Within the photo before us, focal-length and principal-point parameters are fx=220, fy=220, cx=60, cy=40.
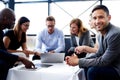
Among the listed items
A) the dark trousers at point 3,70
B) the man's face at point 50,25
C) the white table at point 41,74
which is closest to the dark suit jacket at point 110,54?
the white table at point 41,74

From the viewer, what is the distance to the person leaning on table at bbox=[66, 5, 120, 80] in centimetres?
177

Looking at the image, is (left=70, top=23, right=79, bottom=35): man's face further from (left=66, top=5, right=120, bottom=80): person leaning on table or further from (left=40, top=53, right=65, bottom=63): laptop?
(left=66, top=5, right=120, bottom=80): person leaning on table

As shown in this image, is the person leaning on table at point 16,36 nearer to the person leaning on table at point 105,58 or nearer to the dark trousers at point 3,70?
the dark trousers at point 3,70

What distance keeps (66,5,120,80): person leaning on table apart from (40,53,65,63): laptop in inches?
14.9

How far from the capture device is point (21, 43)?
128 inches

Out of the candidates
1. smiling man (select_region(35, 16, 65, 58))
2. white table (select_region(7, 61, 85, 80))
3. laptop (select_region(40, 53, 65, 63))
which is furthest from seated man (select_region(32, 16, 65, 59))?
white table (select_region(7, 61, 85, 80))

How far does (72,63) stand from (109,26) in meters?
0.45

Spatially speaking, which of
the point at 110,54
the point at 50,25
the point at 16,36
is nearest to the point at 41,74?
the point at 110,54

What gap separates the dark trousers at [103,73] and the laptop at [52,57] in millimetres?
523

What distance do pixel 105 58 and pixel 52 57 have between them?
0.65m

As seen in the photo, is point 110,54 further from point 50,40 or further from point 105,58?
point 50,40

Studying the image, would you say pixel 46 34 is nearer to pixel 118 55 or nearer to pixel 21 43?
pixel 21 43

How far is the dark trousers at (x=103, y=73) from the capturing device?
1.77 m

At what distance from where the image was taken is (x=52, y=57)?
7.38ft
